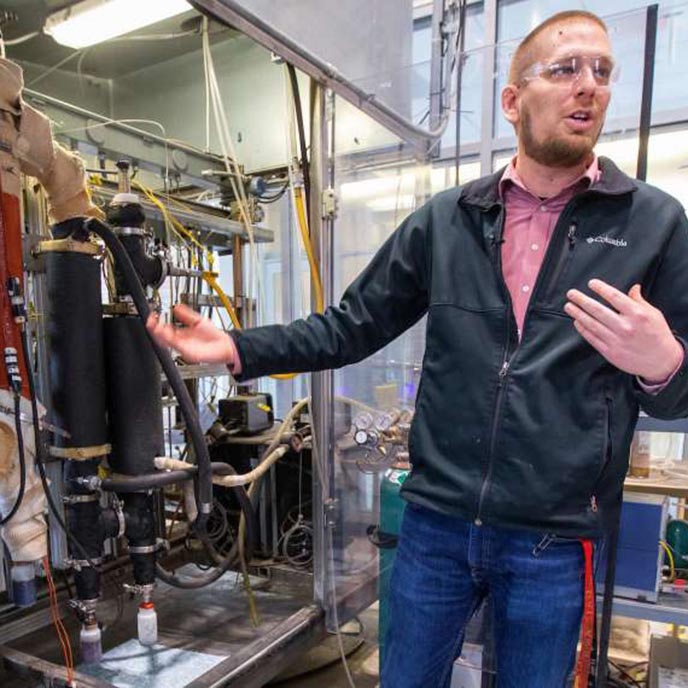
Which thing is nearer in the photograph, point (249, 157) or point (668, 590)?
point (668, 590)

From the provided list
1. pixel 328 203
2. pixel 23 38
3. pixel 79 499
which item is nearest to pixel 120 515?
pixel 79 499

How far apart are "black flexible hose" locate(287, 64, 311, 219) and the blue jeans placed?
1.12 metres

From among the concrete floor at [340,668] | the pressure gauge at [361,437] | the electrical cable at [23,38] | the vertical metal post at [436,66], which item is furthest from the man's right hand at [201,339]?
the electrical cable at [23,38]

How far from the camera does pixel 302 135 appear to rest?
1.74 metres

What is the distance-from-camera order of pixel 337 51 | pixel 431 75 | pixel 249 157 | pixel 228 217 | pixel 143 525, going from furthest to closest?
pixel 249 157 → pixel 228 217 → pixel 431 75 → pixel 337 51 → pixel 143 525

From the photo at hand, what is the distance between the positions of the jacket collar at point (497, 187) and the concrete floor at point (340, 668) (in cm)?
184

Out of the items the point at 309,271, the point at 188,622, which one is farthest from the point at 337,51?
the point at 188,622

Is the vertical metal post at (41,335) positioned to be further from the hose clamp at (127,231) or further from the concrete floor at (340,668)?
the concrete floor at (340,668)

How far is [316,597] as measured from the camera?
1968mm

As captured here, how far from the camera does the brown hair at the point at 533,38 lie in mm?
1072

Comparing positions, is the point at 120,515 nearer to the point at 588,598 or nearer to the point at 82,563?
the point at 82,563

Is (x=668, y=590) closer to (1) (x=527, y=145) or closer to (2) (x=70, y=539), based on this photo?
(1) (x=527, y=145)

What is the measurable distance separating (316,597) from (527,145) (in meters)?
1.66

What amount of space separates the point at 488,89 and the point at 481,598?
93.2 inches
